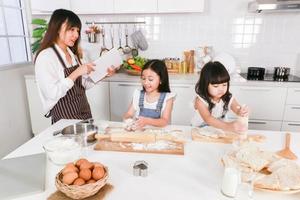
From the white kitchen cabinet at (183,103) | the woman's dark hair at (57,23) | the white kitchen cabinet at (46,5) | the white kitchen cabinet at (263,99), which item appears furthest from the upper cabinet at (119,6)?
the woman's dark hair at (57,23)

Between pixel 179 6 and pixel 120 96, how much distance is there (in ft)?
3.48

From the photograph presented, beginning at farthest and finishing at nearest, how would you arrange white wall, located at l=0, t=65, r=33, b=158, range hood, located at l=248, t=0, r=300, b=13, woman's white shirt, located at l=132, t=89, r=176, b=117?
white wall, located at l=0, t=65, r=33, b=158 < range hood, located at l=248, t=0, r=300, b=13 < woman's white shirt, located at l=132, t=89, r=176, b=117

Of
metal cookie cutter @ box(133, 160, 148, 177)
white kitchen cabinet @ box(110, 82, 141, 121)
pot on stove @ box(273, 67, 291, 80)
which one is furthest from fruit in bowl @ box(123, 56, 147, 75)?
metal cookie cutter @ box(133, 160, 148, 177)

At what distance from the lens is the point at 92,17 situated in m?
2.82

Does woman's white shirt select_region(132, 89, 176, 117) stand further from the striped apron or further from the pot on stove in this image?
the pot on stove

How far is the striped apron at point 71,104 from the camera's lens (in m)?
1.62

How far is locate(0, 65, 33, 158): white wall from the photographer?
7.73 feet

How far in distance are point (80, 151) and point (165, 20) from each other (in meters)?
2.12

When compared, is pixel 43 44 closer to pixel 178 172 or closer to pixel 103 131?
pixel 103 131

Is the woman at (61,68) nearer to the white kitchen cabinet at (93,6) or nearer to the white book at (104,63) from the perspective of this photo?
the white book at (104,63)

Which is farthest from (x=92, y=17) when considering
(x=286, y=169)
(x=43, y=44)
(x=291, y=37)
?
(x=286, y=169)

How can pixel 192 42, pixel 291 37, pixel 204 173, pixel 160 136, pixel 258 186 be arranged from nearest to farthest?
1. pixel 258 186
2. pixel 204 173
3. pixel 160 136
4. pixel 291 37
5. pixel 192 42

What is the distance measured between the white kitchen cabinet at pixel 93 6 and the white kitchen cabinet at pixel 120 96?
763 millimetres

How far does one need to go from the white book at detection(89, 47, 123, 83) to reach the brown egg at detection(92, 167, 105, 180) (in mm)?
958
